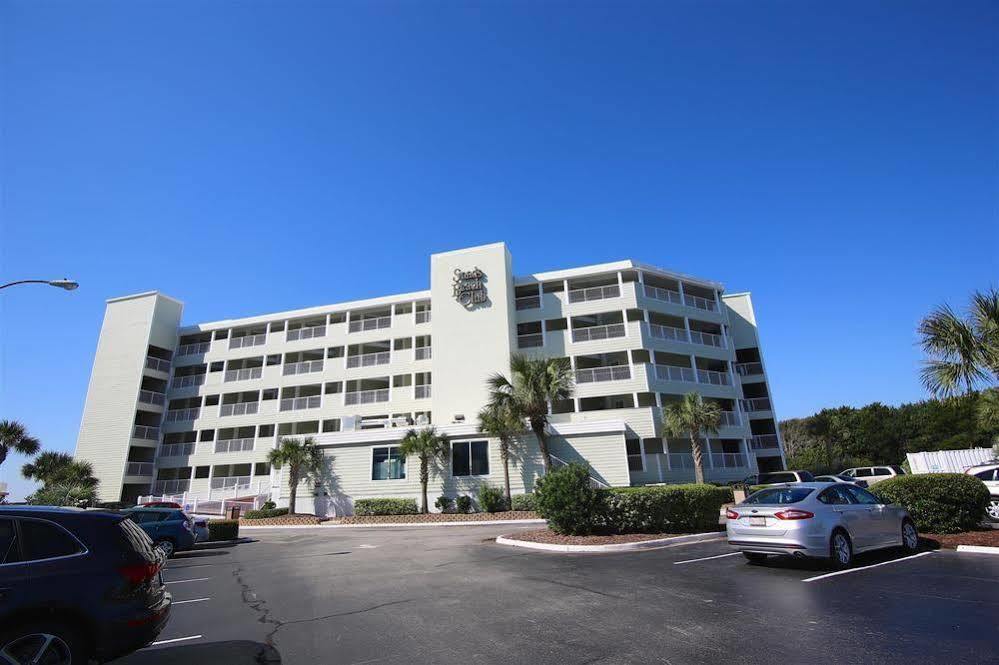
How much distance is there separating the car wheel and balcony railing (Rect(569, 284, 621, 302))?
26301 millimetres

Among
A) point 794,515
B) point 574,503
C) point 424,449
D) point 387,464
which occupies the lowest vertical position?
point 794,515

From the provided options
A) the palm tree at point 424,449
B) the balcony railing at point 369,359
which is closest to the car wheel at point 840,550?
the palm tree at point 424,449

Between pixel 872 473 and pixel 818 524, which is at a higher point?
pixel 872 473

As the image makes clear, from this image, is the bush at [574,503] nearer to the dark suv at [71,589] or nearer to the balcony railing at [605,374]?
the dark suv at [71,589]

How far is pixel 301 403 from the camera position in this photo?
3831 cm

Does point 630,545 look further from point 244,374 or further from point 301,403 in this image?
point 244,374

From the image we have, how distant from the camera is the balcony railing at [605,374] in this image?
31.8 metres

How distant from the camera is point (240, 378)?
135 ft

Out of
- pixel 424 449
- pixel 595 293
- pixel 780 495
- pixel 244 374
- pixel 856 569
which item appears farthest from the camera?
pixel 244 374

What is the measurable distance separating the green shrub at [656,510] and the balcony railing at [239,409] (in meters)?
33.7

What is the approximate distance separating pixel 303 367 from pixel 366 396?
6644mm

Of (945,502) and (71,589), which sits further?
(945,502)

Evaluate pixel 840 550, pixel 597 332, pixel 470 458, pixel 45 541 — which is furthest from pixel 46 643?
pixel 597 332

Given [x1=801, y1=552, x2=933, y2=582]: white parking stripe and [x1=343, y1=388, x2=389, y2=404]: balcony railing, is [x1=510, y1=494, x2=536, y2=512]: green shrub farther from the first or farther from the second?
[x1=801, y1=552, x2=933, y2=582]: white parking stripe
